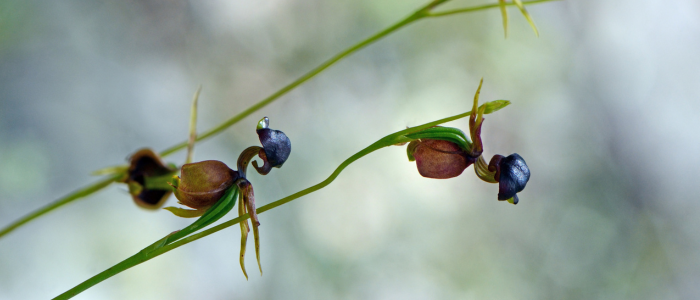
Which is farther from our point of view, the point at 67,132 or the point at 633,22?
the point at 633,22

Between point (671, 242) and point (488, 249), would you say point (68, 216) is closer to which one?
point (488, 249)

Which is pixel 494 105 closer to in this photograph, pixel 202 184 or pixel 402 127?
pixel 202 184

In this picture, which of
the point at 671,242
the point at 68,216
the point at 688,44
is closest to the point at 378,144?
the point at 68,216

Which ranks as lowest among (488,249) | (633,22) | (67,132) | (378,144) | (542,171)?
(378,144)

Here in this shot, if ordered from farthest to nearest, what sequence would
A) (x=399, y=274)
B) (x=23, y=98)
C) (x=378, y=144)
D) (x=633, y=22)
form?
(x=633, y=22)
(x=399, y=274)
(x=23, y=98)
(x=378, y=144)

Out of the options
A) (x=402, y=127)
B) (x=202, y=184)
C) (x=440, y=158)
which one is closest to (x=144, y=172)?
(x=202, y=184)

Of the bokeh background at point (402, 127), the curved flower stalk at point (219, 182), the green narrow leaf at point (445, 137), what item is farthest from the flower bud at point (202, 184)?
the bokeh background at point (402, 127)
